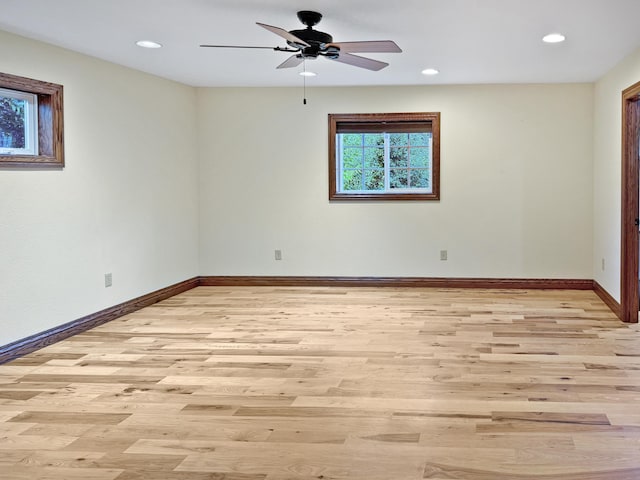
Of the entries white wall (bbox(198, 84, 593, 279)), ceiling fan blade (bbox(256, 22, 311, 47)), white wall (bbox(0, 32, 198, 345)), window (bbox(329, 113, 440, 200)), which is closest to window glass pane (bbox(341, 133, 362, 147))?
window (bbox(329, 113, 440, 200))

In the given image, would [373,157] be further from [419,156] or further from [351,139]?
[419,156]

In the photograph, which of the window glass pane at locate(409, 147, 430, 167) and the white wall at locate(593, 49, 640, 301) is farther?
the window glass pane at locate(409, 147, 430, 167)

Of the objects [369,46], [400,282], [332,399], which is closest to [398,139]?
[400,282]

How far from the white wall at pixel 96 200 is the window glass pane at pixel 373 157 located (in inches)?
76.2

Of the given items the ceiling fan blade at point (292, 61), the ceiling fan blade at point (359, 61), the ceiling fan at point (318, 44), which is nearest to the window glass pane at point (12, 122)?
the ceiling fan at point (318, 44)

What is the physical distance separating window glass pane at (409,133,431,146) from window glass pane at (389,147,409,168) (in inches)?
4.3

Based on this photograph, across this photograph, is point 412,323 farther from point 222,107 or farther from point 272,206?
point 222,107

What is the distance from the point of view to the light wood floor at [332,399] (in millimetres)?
2551

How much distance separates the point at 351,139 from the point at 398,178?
68cm

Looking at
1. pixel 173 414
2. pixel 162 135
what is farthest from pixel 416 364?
pixel 162 135

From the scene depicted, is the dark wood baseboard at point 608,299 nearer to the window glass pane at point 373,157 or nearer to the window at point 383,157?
the window at point 383,157

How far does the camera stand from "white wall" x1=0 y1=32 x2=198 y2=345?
14.2 ft

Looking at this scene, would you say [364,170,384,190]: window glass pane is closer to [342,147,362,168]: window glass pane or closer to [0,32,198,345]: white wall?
[342,147,362,168]: window glass pane

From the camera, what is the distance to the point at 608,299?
5801mm
